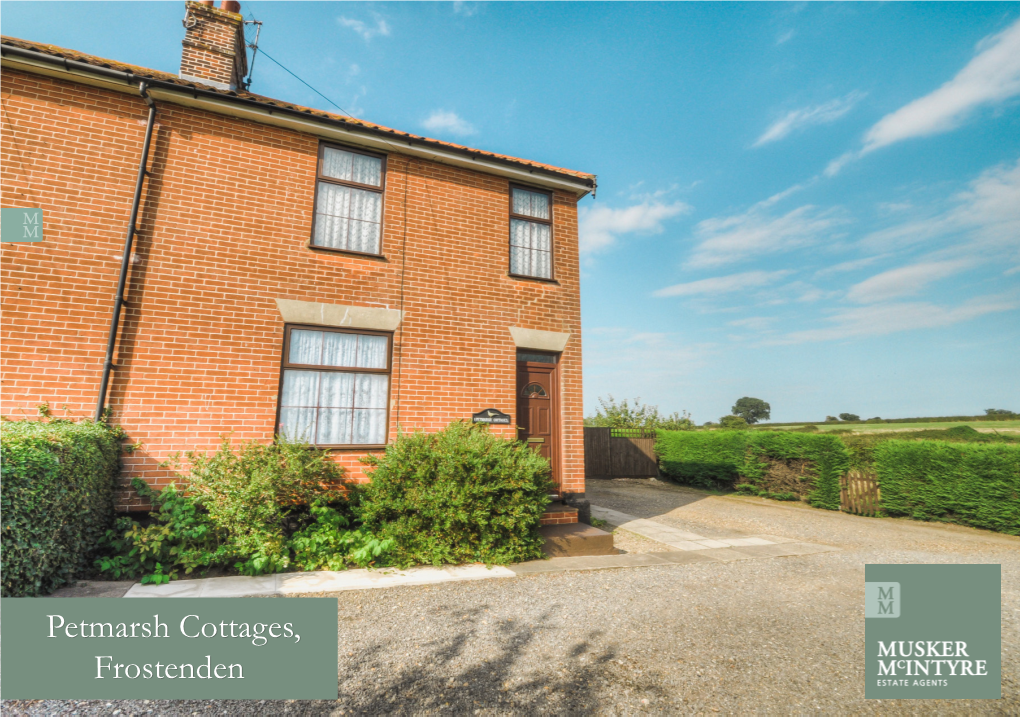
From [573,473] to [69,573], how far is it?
643 cm

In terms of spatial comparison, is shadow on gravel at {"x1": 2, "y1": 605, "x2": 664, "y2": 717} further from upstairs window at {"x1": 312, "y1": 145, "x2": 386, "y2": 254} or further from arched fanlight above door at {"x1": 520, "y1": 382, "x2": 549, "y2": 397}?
upstairs window at {"x1": 312, "y1": 145, "x2": 386, "y2": 254}

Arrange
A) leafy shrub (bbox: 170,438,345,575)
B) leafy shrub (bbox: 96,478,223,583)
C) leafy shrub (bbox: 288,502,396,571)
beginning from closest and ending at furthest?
leafy shrub (bbox: 96,478,223,583) < leafy shrub (bbox: 170,438,345,575) < leafy shrub (bbox: 288,502,396,571)

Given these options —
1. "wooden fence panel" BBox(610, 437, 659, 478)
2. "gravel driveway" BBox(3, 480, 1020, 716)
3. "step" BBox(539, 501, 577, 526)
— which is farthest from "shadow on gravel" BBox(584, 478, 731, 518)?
"gravel driveway" BBox(3, 480, 1020, 716)

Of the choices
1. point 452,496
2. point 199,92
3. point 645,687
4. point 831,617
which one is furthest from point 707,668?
point 199,92

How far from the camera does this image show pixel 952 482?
31.0 ft

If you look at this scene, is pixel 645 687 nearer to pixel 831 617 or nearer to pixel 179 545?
pixel 831 617

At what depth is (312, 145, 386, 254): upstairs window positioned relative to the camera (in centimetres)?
728


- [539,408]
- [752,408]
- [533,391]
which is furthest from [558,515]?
[752,408]

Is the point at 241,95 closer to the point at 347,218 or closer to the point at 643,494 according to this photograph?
the point at 347,218

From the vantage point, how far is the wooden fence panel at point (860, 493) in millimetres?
10727

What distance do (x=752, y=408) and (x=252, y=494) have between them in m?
65.6

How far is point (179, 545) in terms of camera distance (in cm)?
522

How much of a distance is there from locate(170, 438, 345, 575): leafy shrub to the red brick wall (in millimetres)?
660
